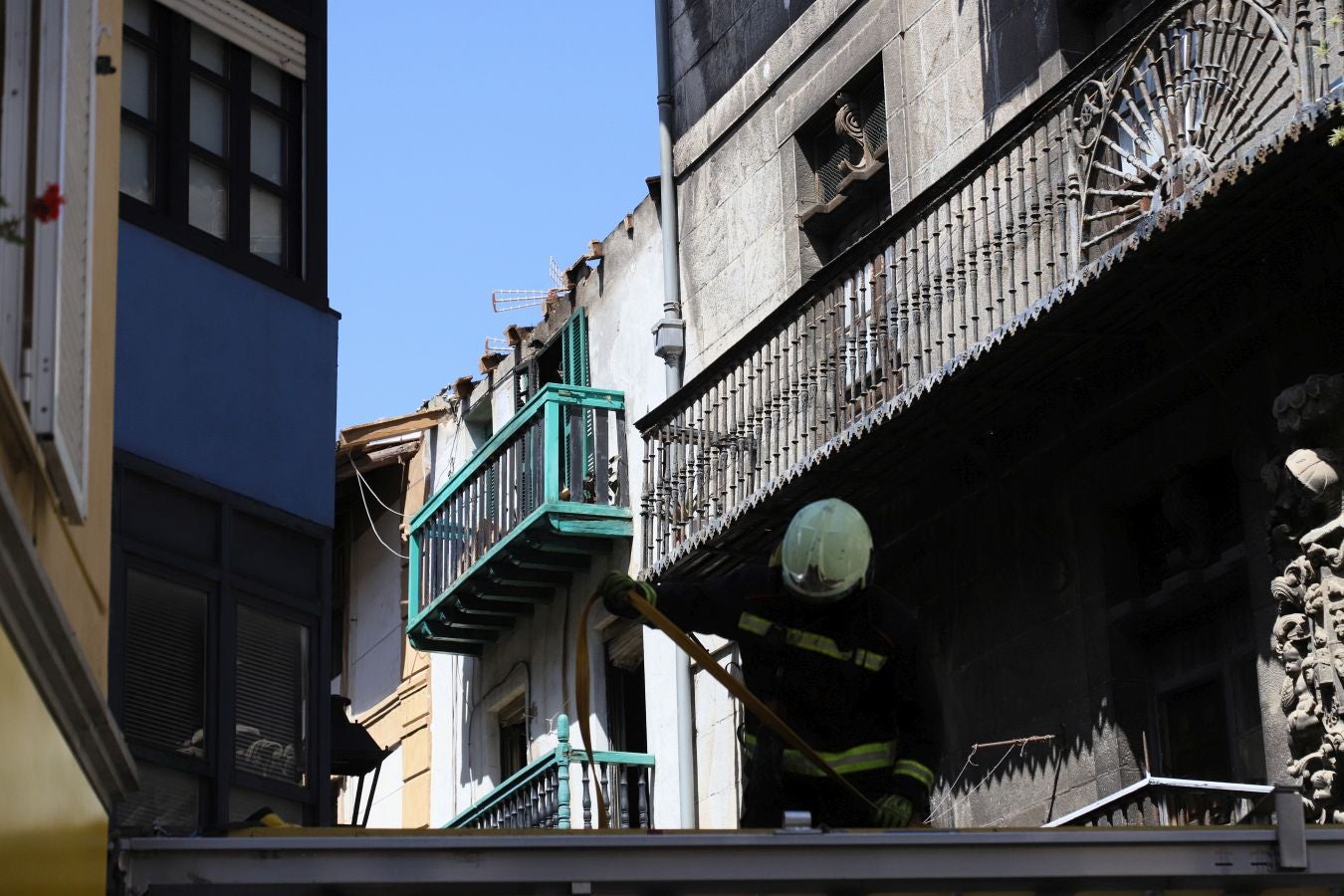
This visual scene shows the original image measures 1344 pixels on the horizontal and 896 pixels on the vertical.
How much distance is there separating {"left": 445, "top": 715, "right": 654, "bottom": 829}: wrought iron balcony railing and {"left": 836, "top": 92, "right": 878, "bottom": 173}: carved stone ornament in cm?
489

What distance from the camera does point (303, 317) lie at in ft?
46.3

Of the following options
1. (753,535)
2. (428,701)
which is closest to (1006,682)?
(753,535)

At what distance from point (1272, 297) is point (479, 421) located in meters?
13.7

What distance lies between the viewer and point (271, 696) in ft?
43.8

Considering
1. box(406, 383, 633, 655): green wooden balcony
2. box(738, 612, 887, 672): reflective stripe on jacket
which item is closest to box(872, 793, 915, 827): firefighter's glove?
box(738, 612, 887, 672): reflective stripe on jacket

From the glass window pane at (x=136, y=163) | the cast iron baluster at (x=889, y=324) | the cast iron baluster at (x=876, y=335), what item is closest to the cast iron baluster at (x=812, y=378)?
the cast iron baluster at (x=876, y=335)

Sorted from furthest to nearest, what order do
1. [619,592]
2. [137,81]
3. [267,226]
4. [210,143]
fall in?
1. [267,226]
2. [210,143]
3. [137,81]
4. [619,592]

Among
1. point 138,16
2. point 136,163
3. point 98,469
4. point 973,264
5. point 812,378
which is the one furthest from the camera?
point 812,378

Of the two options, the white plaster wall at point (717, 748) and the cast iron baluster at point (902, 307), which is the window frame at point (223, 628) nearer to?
the cast iron baluster at point (902, 307)

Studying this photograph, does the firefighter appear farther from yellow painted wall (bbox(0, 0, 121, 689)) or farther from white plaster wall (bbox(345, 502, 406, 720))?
white plaster wall (bbox(345, 502, 406, 720))

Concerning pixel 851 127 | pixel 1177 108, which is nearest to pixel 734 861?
pixel 1177 108

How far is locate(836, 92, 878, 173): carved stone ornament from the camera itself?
18.9m

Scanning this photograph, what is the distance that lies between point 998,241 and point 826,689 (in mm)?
5648

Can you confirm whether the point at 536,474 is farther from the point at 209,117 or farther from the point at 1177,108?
the point at 1177,108
